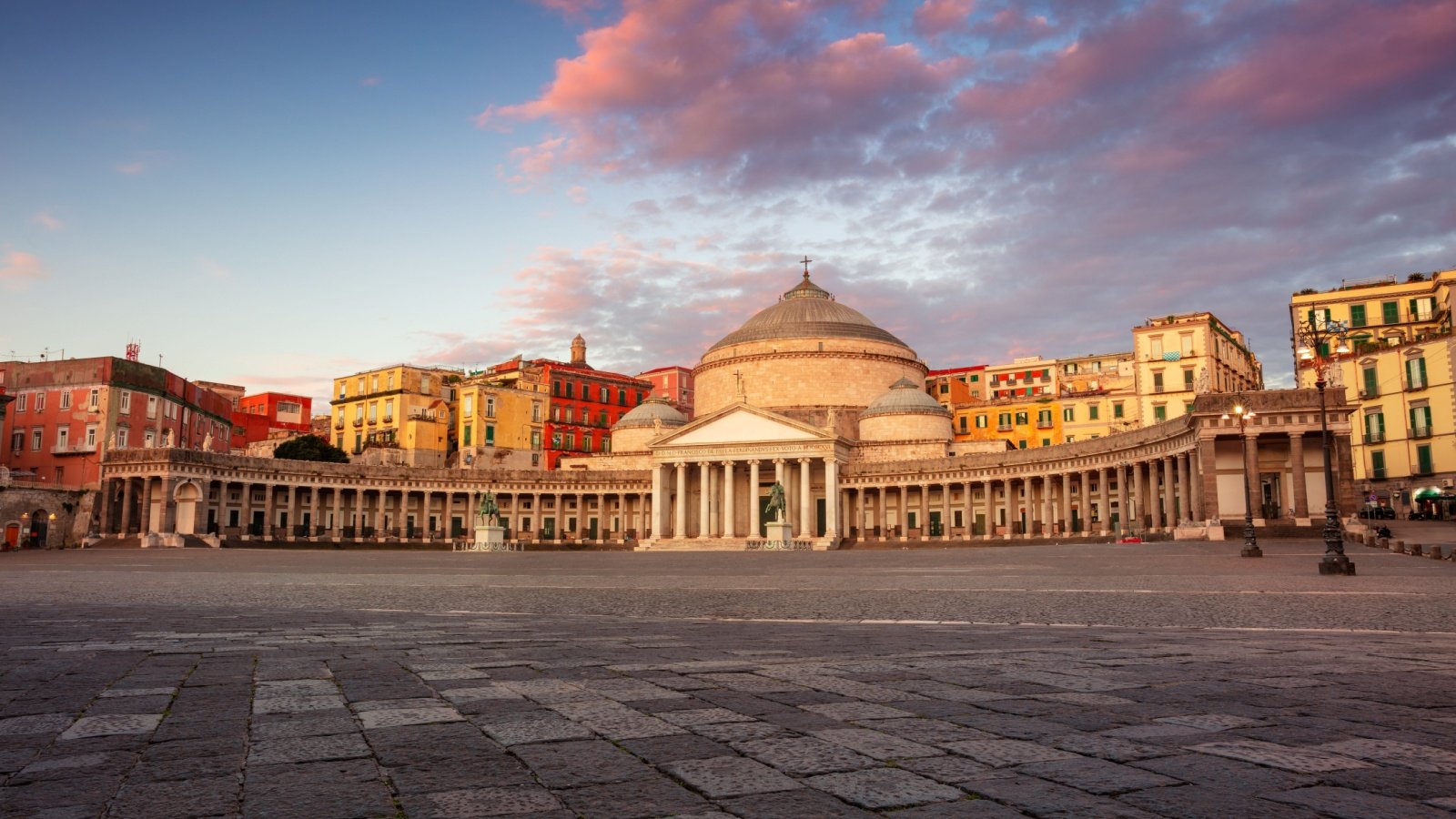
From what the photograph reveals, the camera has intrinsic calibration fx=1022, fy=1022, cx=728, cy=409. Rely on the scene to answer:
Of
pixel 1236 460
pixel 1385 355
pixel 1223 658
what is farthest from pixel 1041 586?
pixel 1385 355

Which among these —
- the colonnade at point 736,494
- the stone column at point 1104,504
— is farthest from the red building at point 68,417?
the stone column at point 1104,504

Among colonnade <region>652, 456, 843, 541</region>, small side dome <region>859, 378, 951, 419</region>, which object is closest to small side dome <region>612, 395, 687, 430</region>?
colonnade <region>652, 456, 843, 541</region>

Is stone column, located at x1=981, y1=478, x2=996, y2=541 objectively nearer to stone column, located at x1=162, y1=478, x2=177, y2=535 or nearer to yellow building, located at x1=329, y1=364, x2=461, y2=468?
yellow building, located at x1=329, y1=364, x2=461, y2=468

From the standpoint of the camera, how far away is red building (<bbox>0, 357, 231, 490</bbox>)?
67.6 metres

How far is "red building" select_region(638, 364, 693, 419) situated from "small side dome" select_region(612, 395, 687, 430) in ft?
105

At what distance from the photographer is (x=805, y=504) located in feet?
239

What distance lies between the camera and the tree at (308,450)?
287 ft

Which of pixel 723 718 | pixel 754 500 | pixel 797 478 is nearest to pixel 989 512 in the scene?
pixel 797 478

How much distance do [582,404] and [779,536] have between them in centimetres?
4497

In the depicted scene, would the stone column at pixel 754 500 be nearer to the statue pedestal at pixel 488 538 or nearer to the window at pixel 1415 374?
the statue pedestal at pixel 488 538

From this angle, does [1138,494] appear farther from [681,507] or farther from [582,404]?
[582,404]

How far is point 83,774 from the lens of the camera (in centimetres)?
354

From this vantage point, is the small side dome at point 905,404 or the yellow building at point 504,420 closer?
the small side dome at point 905,404

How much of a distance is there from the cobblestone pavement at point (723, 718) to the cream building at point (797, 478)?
132ft
